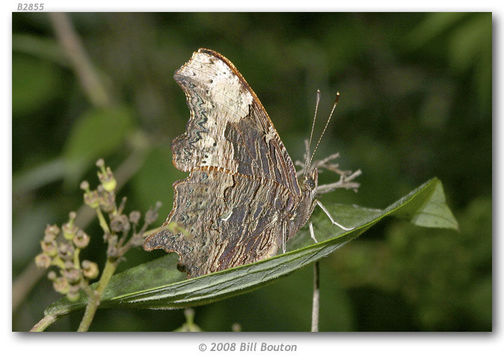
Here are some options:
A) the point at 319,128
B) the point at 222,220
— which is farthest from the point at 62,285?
the point at 319,128

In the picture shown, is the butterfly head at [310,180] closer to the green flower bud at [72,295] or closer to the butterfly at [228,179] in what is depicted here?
the butterfly at [228,179]

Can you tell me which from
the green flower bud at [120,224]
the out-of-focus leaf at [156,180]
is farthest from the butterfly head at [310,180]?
the out-of-focus leaf at [156,180]

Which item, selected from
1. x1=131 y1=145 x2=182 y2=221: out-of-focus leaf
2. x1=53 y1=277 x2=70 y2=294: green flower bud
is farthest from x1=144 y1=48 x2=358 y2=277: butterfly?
x1=131 y1=145 x2=182 y2=221: out-of-focus leaf

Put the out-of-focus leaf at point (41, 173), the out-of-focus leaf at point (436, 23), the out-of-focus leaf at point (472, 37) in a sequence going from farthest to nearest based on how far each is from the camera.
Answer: the out-of-focus leaf at point (41, 173) → the out-of-focus leaf at point (472, 37) → the out-of-focus leaf at point (436, 23)

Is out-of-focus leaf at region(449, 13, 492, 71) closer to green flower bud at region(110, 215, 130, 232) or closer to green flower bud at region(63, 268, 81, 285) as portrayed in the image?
green flower bud at region(110, 215, 130, 232)

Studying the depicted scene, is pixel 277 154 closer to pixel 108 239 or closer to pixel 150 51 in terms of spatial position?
pixel 108 239
